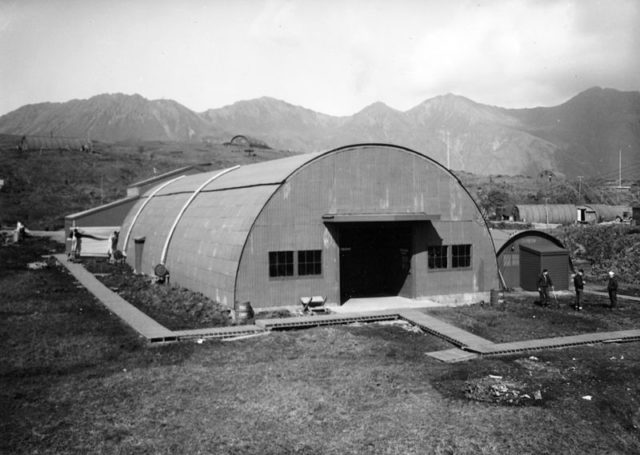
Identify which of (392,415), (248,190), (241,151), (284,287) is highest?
(241,151)

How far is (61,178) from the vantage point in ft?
272

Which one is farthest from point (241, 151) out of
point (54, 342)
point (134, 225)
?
point (54, 342)

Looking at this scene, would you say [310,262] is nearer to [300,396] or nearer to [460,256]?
[460,256]

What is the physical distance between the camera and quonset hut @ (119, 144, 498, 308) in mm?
22188

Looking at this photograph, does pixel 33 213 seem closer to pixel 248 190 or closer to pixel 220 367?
pixel 248 190

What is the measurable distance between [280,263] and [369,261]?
6280mm

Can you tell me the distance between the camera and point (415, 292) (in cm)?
2486

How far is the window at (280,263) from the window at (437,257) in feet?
21.6

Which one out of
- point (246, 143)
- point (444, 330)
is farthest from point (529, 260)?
point (246, 143)

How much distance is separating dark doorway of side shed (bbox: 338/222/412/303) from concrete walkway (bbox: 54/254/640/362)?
3402mm

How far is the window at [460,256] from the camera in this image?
2578cm

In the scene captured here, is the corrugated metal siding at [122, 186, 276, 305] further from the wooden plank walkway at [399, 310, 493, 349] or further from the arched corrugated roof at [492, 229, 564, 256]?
the arched corrugated roof at [492, 229, 564, 256]

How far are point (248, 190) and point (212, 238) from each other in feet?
8.54

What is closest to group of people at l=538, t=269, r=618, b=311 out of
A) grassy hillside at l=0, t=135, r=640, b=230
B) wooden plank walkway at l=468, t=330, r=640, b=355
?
wooden plank walkway at l=468, t=330, r=640, b=355
